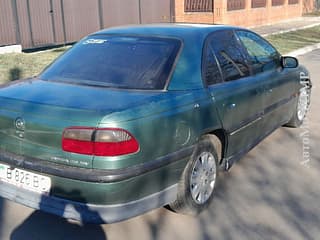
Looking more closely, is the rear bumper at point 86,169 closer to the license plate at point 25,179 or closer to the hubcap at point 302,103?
the license plate at point 25,179

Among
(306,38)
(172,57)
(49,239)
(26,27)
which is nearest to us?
(49,239)

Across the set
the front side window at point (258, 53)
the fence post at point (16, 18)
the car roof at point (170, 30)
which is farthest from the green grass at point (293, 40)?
the car roof at point (170, 30)

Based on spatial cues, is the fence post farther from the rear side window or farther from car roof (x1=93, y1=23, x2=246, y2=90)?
the rear side window

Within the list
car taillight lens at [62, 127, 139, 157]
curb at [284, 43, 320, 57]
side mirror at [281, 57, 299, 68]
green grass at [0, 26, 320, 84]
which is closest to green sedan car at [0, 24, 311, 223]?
car taillight lens at [62, 127, 139, 157]

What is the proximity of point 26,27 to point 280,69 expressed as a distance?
11239 millimetres

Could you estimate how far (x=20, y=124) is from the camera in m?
2.74

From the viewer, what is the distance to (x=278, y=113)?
15.5 ft

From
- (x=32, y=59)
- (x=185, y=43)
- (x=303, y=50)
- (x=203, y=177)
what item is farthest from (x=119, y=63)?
(x=303, y=50)

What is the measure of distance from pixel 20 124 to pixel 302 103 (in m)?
4.17

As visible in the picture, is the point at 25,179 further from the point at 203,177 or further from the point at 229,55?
the point at 229,55

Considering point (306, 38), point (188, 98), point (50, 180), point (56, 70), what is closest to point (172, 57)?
point (188, 98)

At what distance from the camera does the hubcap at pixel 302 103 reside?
555cm

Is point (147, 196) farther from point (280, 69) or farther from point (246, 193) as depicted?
point (280, 69)

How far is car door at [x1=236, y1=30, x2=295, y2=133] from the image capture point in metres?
4.22
